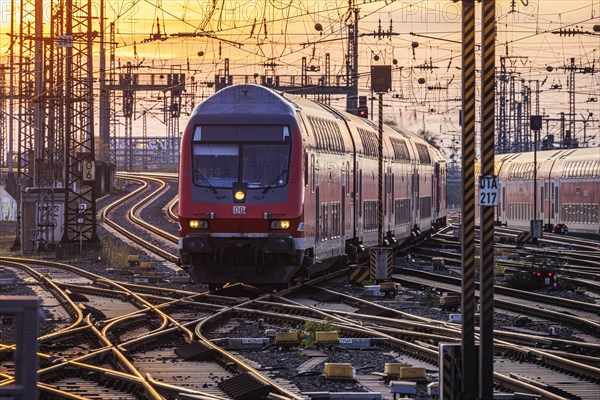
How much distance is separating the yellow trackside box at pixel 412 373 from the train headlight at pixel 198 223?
995 centimetres

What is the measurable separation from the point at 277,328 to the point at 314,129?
6828 millimetres

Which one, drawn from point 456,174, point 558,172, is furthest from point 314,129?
point 456,174

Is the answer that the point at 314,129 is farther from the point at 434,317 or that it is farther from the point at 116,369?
the point at 116,369

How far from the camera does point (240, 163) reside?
2434cm

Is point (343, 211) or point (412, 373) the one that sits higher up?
point (343, 211)

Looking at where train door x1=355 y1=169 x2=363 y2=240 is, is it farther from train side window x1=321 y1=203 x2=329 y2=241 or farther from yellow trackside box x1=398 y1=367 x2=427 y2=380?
yellow trackside box x1=398 y1=367 x2=427 y2=380

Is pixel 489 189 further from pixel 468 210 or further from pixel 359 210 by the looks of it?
pixel 359 210

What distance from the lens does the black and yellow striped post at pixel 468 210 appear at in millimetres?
12812

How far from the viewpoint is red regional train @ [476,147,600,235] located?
5491cm

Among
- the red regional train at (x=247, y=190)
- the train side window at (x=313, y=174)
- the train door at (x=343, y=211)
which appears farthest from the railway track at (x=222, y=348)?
the train door at (x=343, y=211)

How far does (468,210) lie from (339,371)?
112 inches

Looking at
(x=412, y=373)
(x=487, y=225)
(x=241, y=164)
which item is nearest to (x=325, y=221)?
(x=241, y=164)

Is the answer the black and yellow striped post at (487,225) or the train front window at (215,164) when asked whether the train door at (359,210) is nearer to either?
the train front window at (215,164)

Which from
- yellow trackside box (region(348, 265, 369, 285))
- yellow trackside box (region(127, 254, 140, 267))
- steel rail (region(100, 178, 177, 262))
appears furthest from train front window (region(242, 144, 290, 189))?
yellow trackside box (region(127, 254, 140, 267))
